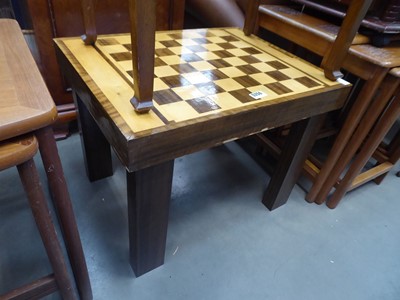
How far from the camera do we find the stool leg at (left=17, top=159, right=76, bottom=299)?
50cm

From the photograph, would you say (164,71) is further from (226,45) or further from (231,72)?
(226,45)

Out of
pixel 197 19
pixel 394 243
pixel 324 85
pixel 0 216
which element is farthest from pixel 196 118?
pixel 197 19

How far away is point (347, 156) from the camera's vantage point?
1100 millimetres

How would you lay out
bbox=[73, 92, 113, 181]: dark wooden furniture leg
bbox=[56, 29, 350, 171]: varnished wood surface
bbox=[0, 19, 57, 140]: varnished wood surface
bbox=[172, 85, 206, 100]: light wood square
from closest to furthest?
bbox=[0, 19, 57, 140]: varnished wood surface → bbox=[56, 29, 350, 171]: varnished wood surface → bbox=[172, 85, 206, 100]: light wood square → bbox=[73, 92, 113, 181]: dark wooden furniture leg

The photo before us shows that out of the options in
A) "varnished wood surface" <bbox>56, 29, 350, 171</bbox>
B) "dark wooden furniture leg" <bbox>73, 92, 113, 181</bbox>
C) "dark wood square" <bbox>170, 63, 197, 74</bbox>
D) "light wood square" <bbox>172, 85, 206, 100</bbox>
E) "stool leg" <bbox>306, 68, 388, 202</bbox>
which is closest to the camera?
"varnished wood surface" <bbox>56, 29, 350, 171</bbox>

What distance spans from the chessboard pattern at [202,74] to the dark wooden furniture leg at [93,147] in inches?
10.0

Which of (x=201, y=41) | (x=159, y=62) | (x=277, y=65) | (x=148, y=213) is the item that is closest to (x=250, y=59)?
(x=277, y=65)

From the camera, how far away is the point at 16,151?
1.45 ft

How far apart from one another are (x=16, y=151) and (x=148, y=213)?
1.30 feet

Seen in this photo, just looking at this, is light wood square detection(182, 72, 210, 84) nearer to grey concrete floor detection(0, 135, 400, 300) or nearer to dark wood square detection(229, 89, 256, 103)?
dark wood square detection(229, 89, 256, 103)

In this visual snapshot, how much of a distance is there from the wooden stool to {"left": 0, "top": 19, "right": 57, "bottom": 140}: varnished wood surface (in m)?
0.03

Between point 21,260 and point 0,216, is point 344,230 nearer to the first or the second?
point 21,260

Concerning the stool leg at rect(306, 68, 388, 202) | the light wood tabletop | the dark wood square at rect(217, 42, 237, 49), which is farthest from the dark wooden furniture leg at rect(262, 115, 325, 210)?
the dark wood square at rect(217, 42, 237, 49)

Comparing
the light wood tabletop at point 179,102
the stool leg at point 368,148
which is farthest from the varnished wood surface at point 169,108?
the stool leg at point 368,148
